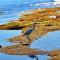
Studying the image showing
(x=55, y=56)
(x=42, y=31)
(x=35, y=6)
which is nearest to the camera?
(x=55, y=56)

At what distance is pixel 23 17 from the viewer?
23.5 ft

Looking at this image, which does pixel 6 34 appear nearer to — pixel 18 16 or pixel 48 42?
pixel 18 16

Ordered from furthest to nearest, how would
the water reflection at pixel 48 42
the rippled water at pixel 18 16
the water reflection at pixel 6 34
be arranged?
the water reflection at pixel 6 34 → the rippled water at pixel 18 16 → the water reflection at pixel 48 42

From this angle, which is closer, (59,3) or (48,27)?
(48,27)

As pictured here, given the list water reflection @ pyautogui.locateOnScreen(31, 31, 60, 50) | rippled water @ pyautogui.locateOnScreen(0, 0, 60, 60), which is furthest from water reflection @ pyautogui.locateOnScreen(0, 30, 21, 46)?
water reflection @ pyautogui.locateOnScreen(31, 31, 60, 50)

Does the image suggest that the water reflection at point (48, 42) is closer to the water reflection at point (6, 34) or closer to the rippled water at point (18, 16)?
the rippled water at point (18, 16)

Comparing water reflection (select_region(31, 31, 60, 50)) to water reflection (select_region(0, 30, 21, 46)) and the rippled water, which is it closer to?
the rippled water

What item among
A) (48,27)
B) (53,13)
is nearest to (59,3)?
(53,13)

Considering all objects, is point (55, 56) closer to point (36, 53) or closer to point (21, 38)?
point (36, 53)

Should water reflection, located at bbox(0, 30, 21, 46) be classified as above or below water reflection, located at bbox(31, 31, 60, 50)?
above

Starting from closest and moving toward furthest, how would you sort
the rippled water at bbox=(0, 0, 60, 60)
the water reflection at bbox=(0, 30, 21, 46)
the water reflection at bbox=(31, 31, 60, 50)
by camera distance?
the water reflection at bbox=(31, 31, 60, 50) → the rippled water at bbox=(0, 0, 60, 60) → the water reflection at bbox=(0, 30, 21, 46)

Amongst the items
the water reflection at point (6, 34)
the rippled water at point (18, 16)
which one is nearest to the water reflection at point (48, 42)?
the rippled water at point (18, 16)

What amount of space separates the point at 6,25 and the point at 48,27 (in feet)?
3.64

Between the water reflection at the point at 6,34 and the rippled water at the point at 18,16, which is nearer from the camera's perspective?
the rippled water at the point at 18,16
